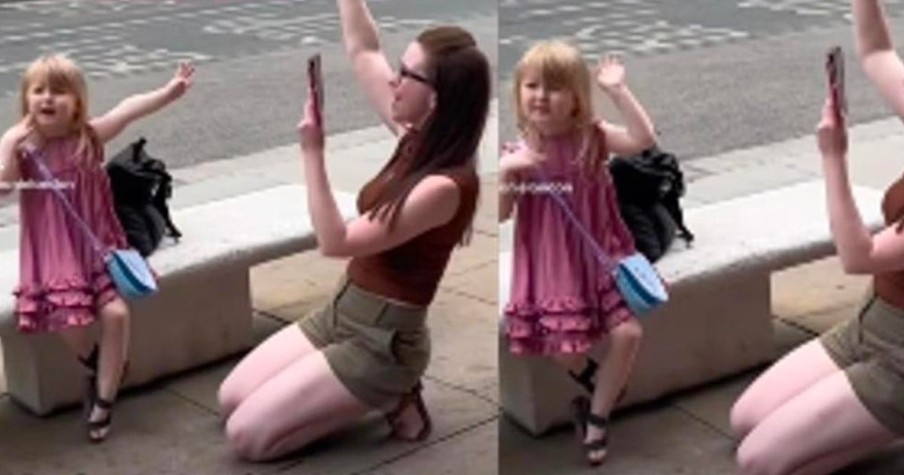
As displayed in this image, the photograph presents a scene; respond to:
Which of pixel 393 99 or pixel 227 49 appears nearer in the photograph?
pixel 393 99

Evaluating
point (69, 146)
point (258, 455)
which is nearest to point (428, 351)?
point (258, 455)

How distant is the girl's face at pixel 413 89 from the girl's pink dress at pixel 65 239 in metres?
0.74

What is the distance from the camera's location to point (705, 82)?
623cm

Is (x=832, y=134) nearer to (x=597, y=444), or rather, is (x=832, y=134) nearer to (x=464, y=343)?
(x=597, y=444)

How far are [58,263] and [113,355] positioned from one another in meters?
0.26

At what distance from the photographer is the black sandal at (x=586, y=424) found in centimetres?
283

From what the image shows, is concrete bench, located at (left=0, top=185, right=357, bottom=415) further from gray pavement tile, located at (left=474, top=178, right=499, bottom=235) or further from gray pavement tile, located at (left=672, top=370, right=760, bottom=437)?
gray pavement tile, located at (left=672, top=370, right=760, bottom=437)

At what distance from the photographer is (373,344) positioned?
3.38 m

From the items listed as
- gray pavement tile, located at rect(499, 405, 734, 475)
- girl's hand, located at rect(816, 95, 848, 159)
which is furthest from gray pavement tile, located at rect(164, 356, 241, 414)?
girl's hand, located at rect(816, 95, 848, 159)

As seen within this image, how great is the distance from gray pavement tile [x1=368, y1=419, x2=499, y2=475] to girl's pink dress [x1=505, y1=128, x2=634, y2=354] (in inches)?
25.9

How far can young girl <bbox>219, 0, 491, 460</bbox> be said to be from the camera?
9.86 ft

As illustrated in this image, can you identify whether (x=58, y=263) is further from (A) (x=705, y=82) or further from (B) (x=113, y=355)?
(A) (x=705, y=82)

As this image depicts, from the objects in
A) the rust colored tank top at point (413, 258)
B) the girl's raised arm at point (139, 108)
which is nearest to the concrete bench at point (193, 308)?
the rust colored tank top at point (413, 258)

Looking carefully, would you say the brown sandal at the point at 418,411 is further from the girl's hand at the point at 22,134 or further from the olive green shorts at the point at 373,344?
the girl's hand at the point at 22,134
